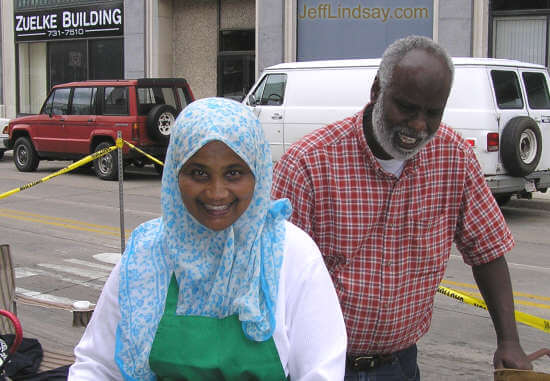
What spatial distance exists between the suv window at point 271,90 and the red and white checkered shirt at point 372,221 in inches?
439

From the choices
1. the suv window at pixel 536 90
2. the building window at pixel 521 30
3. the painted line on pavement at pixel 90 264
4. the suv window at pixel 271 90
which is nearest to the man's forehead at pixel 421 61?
the painted line on pavement at pixel 90 264

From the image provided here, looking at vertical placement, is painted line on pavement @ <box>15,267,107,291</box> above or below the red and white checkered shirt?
below

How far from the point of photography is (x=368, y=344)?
2295 millimetres

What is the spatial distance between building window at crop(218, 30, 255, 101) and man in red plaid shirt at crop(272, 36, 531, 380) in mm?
19003

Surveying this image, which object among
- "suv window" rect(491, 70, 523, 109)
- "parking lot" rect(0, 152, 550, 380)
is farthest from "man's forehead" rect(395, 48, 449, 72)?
"suv window" rect(491, 70, 523, 109)

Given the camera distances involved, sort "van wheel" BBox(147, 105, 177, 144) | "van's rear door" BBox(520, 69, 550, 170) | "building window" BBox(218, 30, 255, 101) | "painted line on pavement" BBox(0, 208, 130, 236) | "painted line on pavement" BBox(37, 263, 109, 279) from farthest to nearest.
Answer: "building window" BBox(218, 30, 255, 101) → "van wheel" BBox(147, 105, 177, 144) → "van's rear door" BBox(520, 69, 550, 170) → "painted line on pavement" BBox(0, 208, 130, 236) → "painted line on pavement" BBox(37, 263, 109, 279)

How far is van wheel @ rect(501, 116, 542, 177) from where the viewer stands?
408 inches

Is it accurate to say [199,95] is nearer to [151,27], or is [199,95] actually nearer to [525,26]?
[151,27]

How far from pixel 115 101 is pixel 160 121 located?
1.18m

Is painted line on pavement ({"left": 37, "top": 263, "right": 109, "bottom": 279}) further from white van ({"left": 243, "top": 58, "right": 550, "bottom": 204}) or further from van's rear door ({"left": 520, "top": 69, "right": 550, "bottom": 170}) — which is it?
van's rear door ({"left": 520, "top": 69, "right": 550, "bottom": 170})

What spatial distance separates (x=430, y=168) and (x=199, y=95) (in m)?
20.9

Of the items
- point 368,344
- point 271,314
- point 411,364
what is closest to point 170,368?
point 271,314

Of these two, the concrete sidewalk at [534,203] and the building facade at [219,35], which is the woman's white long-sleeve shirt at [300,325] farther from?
the building facade at [219,35]

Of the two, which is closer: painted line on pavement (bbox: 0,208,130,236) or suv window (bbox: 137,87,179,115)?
A: painted line on pavement (bbox: 0,208,130,236)
